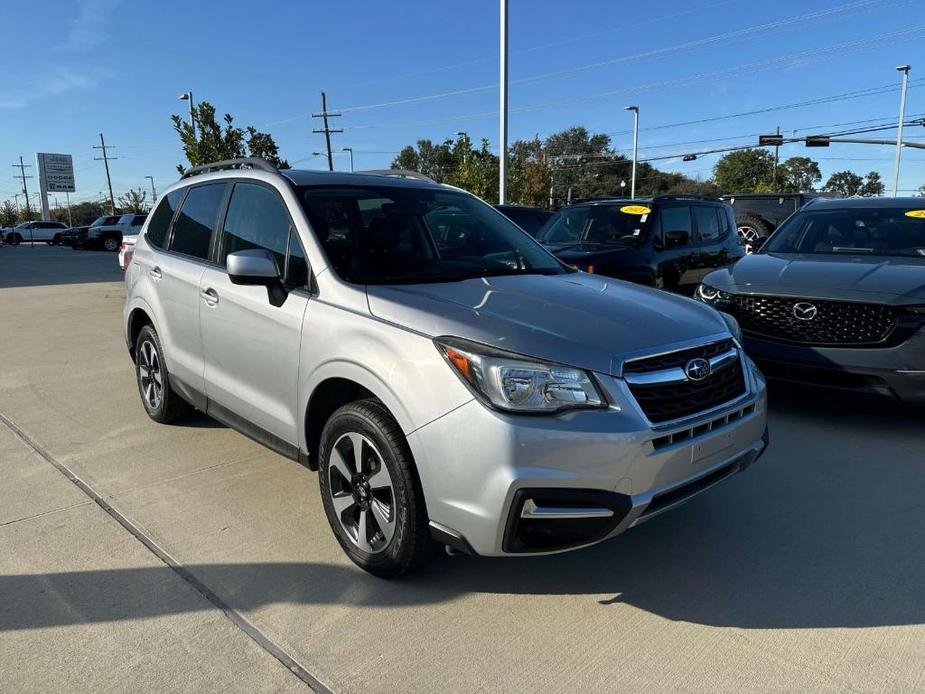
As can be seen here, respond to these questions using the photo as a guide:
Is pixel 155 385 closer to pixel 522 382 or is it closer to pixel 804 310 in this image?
pixel 522 382

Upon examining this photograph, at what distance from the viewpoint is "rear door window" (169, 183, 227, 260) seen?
4.20 m

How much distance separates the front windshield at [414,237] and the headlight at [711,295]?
2.01 metres

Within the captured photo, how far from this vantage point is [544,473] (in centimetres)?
238

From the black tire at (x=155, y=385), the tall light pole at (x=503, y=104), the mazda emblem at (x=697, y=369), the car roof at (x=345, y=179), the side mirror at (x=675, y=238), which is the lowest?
the black tire at (x=155, y=385)

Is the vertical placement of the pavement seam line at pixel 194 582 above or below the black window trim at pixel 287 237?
below

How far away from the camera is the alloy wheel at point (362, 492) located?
2822mm

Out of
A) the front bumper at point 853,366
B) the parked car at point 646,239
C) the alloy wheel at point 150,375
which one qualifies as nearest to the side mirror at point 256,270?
the alloy wheel at point 150,375

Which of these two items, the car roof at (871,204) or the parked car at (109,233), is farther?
the parked car at (109,233)

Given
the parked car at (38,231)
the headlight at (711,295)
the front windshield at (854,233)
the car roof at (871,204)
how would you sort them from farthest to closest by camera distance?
the parked car at (38,231) → the car roof at (871,204) → the front windshield at (854,233) → the headlight at (711,295)

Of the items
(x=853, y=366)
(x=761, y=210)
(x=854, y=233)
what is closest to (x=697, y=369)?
(x=853, y=366)

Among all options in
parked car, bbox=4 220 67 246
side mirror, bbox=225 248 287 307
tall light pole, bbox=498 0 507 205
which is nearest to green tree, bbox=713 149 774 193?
parked car, bbox=4 220 67 246

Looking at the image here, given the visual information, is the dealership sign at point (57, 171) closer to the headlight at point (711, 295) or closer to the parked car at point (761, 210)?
the parked car at point (761, 210)

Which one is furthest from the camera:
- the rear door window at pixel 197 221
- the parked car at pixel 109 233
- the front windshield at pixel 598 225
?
the parked car at pixel 109 233

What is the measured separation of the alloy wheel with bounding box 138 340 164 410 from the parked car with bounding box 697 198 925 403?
167 inches
